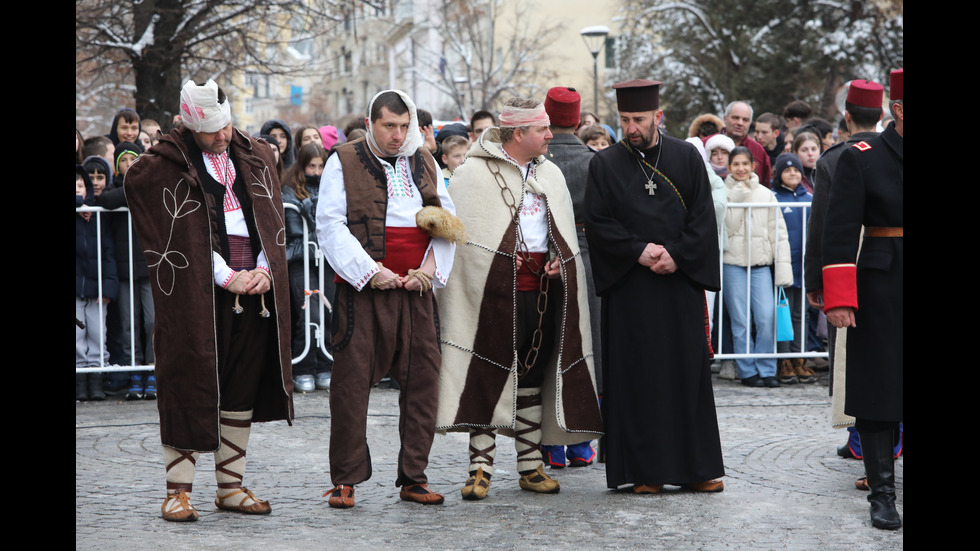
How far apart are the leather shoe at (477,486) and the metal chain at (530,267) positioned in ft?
1.86

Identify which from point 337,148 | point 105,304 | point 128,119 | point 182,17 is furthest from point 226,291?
point 182,17

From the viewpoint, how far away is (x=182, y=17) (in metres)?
16.2


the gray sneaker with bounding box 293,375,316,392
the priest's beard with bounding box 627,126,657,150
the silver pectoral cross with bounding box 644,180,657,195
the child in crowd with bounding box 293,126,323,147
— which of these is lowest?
the gray sneaker with bounding box 293,375,316,392

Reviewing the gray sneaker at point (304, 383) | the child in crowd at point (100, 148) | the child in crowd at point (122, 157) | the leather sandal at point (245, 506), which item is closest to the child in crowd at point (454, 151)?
the gray sneaker at point (304, 383)

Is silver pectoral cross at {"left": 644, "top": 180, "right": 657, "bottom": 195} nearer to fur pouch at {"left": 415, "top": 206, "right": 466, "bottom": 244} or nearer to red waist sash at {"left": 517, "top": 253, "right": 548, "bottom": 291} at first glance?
red waist sash at {"left": 517, "top": 253, "right": 548, "bottom": 291}

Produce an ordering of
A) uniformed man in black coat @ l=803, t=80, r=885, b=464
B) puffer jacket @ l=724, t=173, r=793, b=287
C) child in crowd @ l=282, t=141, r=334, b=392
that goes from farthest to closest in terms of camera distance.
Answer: puffer jacket @ l=724, t=173, r=793, b=287 → child in crowd @ l=282, t=141, r=334, b=392 → uniformed man in black coat @ l=803, t=80, r=885, b=464

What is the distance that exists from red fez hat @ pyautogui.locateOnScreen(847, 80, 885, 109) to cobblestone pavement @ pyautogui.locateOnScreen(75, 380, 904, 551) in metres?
2.05

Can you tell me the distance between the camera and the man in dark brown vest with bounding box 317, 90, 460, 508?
5754mm

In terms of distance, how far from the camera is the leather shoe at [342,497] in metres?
5.77

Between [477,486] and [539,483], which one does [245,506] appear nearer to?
[477,486]

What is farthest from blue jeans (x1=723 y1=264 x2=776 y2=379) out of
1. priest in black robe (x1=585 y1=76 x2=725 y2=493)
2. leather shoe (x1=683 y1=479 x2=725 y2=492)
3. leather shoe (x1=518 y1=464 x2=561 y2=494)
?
leather shoe (x1=518 y1=464 x2=561 y2=494)

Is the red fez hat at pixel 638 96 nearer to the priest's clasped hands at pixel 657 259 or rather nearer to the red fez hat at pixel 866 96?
the priest's clasped hands at pixel 657 259

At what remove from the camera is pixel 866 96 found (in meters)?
6.75
